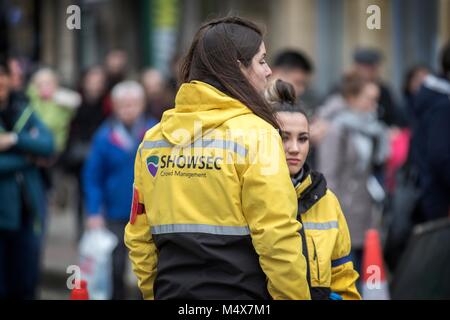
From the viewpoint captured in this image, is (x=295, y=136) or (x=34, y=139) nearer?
(x=295, y=136)

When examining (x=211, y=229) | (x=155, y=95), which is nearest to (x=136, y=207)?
(x=211, y=229)

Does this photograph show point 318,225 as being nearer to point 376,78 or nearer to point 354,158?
point 354,158

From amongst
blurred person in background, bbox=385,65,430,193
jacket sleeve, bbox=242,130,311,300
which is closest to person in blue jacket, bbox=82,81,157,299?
blurred person in background, bbox=385,65,430,193

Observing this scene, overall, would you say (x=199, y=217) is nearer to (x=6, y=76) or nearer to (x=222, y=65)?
(x=222, y=65)

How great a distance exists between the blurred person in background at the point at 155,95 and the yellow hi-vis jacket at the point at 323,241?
5.42m

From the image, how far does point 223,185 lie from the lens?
432cm

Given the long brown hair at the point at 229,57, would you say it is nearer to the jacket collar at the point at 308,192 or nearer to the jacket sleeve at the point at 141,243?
the jacket collar at the point at 308,192

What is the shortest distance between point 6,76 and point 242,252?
4.54 meters

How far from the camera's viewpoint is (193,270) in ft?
14.5

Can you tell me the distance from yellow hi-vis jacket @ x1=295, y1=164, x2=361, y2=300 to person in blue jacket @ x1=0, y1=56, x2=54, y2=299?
3976 millimetres

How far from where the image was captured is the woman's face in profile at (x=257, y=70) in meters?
4.54

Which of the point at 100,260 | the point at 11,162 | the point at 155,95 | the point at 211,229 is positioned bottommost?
the point at 100,260

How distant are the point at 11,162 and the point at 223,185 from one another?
446 centimetres
